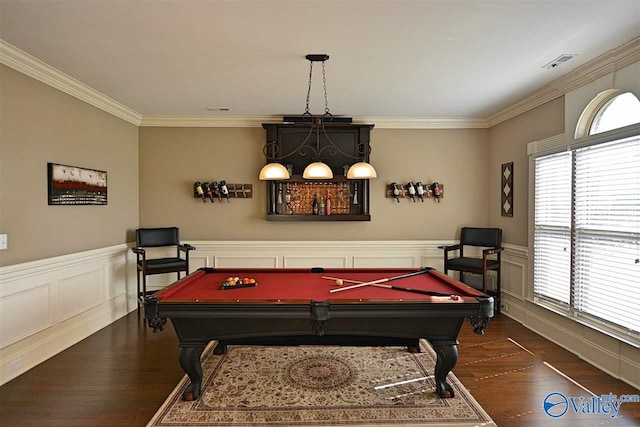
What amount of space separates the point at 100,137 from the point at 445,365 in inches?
183

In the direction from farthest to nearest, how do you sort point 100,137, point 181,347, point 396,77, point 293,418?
point 100,137
point 396,77
point 181,347
point 293,418

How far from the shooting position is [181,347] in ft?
8.64

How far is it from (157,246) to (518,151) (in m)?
5.17

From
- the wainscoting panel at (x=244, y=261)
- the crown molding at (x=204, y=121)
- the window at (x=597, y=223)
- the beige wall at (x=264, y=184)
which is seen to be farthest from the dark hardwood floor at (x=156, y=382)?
the crown molding at (x=204, y=121)

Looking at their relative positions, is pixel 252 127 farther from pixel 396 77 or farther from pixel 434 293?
pixel 434 293

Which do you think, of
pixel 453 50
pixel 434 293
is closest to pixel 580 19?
pixel 453 50

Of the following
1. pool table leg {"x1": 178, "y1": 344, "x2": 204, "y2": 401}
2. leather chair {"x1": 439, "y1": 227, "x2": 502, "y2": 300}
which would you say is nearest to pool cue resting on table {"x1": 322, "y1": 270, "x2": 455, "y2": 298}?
pool table leg {"x1": 178, "y1": 344, "x2": 204, "y2": 401}

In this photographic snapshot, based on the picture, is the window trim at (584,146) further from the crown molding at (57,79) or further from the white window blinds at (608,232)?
the crown molding at (57,79)

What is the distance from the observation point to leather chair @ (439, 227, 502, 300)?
460 cm

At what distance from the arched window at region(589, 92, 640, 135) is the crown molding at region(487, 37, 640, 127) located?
28 cm

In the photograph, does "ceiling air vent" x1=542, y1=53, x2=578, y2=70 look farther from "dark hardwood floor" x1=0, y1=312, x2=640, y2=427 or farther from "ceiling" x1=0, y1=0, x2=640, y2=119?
"dark hardwood floor" x1=0, y1=312, x2=640, y2=427

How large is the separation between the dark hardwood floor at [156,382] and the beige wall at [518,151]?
4.90ft

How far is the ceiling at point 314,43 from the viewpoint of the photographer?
2.42 m

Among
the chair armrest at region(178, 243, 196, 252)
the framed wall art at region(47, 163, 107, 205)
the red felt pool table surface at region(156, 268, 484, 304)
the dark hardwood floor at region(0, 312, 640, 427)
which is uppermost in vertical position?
the framed wall art at region(47, 163, 107, 205)
